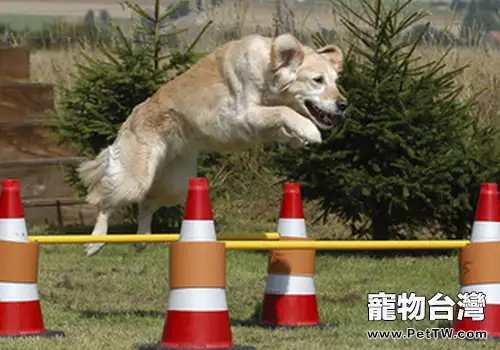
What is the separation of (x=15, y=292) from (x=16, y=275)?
88 millimetres

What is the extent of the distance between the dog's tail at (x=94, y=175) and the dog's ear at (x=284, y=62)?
5.20ft

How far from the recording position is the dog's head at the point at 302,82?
272 inches

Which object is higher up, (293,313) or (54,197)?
(293,313)

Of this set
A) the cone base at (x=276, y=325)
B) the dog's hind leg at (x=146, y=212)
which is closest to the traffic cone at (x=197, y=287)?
the cone base at (x=276, y=325)

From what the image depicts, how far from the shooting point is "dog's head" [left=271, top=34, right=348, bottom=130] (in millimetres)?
6910

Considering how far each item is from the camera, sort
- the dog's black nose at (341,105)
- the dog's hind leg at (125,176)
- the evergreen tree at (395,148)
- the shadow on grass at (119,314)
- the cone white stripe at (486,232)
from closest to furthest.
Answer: the cone white stripe at (486,232) < the shadow on grass at (119,314) < the dog's black nose at (341,105) < the dog's hind leg at (125,176) < the evergreen tree at (395,148)

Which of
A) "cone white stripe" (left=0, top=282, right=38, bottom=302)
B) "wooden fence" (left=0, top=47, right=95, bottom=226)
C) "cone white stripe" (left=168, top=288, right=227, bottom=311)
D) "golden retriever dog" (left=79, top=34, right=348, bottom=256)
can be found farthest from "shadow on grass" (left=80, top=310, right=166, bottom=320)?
"wooden fence" (left=0, top=47, right=95, bottom=226)

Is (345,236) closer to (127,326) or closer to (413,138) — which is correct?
(413,138)

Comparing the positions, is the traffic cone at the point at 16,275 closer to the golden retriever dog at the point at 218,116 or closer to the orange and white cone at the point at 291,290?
the orange and white cone at the point at 291,290

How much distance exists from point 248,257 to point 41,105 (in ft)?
11.3

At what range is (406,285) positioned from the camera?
7672 millimetres

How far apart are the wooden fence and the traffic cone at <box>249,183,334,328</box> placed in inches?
208

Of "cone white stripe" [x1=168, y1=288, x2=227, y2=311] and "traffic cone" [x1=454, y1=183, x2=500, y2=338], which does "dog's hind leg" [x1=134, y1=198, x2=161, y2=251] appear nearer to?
"cone white stripe" [x1=168, y1=288, x2=227, y2=311]

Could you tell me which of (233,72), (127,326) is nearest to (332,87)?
(233,72)
